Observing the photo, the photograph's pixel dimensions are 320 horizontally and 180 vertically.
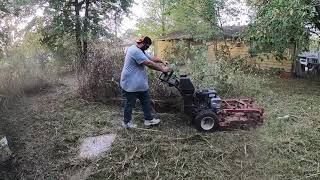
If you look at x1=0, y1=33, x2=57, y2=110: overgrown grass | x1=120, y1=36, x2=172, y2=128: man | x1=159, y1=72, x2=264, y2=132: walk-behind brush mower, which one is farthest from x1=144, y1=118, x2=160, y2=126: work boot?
x1=0, y1=33, x2=57, y2=110: overgrown grass

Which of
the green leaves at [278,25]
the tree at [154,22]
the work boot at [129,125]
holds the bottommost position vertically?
the work boot at [129,125]

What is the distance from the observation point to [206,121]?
242 inches

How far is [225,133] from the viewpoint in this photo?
603 centimetres

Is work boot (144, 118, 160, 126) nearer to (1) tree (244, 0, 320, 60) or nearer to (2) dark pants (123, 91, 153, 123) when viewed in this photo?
(2) dark pants (123, 91, 153, 123)

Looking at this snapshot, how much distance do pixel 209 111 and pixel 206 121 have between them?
18 centimetres

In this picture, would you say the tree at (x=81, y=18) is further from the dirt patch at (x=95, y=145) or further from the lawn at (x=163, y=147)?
the dirt patch at (x=95, y=145)

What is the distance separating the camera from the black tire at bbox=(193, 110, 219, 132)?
239 inches

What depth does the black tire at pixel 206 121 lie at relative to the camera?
19.9ft

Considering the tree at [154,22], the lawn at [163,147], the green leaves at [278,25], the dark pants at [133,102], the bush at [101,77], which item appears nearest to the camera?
the lawn at [163,147]

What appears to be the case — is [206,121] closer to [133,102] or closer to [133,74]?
[133,102]

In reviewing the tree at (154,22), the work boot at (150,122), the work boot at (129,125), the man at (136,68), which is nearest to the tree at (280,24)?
the man at (136,68)

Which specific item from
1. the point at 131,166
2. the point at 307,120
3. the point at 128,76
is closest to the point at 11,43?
the point at 128,76

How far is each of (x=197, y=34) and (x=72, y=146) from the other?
466 inches

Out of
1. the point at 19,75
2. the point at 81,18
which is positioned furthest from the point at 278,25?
the point at 81,18
